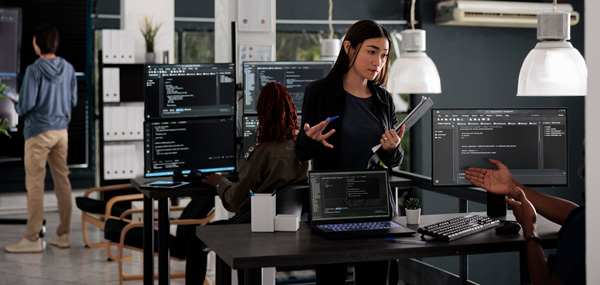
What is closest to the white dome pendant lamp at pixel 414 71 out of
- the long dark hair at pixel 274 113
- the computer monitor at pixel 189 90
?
the computer monitor at pixel 189 90

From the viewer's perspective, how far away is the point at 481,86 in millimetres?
9656

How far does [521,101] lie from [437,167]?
7.08 m

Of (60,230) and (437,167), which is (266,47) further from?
(60,230)

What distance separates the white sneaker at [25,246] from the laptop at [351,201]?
421 centimetres

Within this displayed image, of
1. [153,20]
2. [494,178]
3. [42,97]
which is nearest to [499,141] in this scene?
[494,178]

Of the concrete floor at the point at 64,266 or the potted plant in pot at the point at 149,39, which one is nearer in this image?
the concrete floor at the point at 64,266

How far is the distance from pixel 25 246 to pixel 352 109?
13.3ft

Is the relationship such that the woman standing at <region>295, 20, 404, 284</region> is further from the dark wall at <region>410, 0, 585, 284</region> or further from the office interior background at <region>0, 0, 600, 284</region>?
the dark wall at <region>410, 0, 585, 284</region>

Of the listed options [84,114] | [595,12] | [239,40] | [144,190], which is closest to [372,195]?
[595,12]

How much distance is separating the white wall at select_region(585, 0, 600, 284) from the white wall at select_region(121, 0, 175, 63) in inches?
223

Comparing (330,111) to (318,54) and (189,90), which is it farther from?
(318,54)

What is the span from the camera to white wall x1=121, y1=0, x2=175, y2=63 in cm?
713

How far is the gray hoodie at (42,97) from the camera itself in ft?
20.4

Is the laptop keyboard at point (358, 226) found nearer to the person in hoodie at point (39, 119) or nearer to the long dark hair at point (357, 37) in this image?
the long dark hair at point (357, 37)
